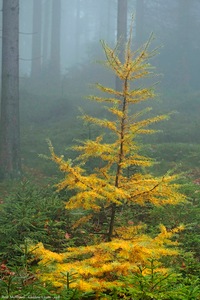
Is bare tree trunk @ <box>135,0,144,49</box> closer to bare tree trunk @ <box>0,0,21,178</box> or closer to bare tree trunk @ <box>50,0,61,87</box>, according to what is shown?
bare tree trunk @ <box>50,0,61,87</box>

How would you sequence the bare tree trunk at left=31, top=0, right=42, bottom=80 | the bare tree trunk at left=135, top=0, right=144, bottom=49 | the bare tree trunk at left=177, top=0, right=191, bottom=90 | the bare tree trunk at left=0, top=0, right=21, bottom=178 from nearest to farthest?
the bare tree trunk at left=0, top=0, right=21, bottom=178, the bare tree trunk at left=177, top=0, right=191, bottom=90, the bare tree trunk at left=135, top=0, right=144, bottom=49, the bare tree trunk at left=31, top=0, right=42, bottom=80

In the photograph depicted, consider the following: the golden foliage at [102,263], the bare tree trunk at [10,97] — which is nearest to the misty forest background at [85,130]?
the golden foliage at [102,263]

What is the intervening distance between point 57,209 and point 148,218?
188 cm

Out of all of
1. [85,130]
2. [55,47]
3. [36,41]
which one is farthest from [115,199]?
[36,41]

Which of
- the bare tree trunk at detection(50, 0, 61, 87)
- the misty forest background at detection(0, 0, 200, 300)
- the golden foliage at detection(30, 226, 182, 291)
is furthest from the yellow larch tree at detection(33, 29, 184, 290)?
the bare tree trunk at detection(50, 0, 61, 87)

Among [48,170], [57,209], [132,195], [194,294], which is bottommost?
Answer: [48,170]

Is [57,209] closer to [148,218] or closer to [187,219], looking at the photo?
[148,218]

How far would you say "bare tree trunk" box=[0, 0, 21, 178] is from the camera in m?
11.5

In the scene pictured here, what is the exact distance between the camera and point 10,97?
38.6 ft

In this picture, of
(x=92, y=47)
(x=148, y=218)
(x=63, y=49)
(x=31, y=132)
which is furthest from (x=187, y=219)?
(x=63, y=49)

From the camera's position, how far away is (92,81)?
2823 centimetres

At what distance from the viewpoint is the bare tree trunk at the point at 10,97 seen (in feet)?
37.9

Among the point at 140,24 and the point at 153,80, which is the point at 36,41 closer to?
the point at 140,24

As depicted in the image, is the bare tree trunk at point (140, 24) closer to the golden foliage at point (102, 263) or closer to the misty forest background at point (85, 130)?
the misty forest background at point (85, 130)
